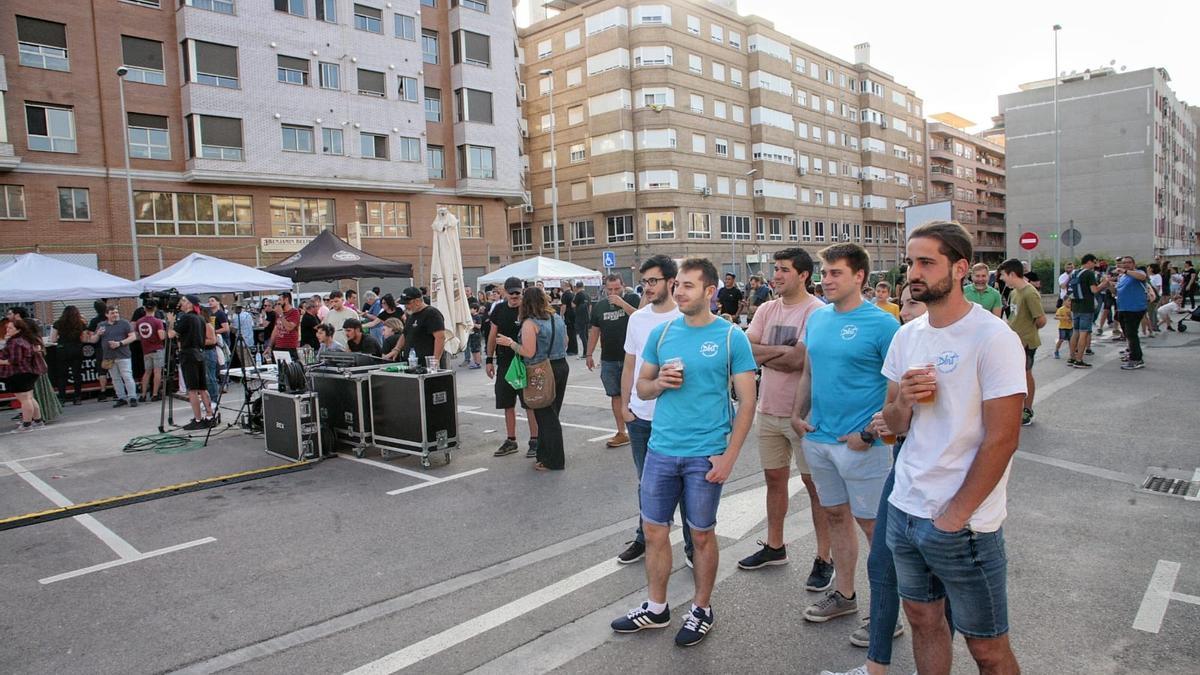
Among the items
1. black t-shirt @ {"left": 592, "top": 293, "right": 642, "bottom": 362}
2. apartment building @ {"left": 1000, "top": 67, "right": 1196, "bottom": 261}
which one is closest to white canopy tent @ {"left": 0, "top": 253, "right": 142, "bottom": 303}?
black t-shirt @ {"left": 592, "top": 293, "right": 642, "bottom": 362}

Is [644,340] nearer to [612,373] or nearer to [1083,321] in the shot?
[612,373]

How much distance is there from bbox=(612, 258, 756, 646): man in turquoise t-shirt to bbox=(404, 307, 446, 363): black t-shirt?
5438 mm

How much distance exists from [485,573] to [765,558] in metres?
1.80

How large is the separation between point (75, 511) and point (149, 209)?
2788 centimetres

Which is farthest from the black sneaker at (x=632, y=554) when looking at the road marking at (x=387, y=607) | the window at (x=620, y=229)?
the window at (x=620, y=229)

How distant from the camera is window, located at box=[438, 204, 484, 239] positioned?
3988 centimetres

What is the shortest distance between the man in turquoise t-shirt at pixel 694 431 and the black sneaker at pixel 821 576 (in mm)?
800

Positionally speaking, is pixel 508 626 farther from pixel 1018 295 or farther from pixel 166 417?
pixel 166 417

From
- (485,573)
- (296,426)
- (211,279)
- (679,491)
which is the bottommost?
(485,573)

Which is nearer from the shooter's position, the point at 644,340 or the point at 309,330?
the point at 644,340

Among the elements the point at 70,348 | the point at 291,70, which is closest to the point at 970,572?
the point at 70,348

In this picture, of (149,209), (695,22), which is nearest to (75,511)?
(149,209)

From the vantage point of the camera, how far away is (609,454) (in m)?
7.97

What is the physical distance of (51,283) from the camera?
1442 cm
